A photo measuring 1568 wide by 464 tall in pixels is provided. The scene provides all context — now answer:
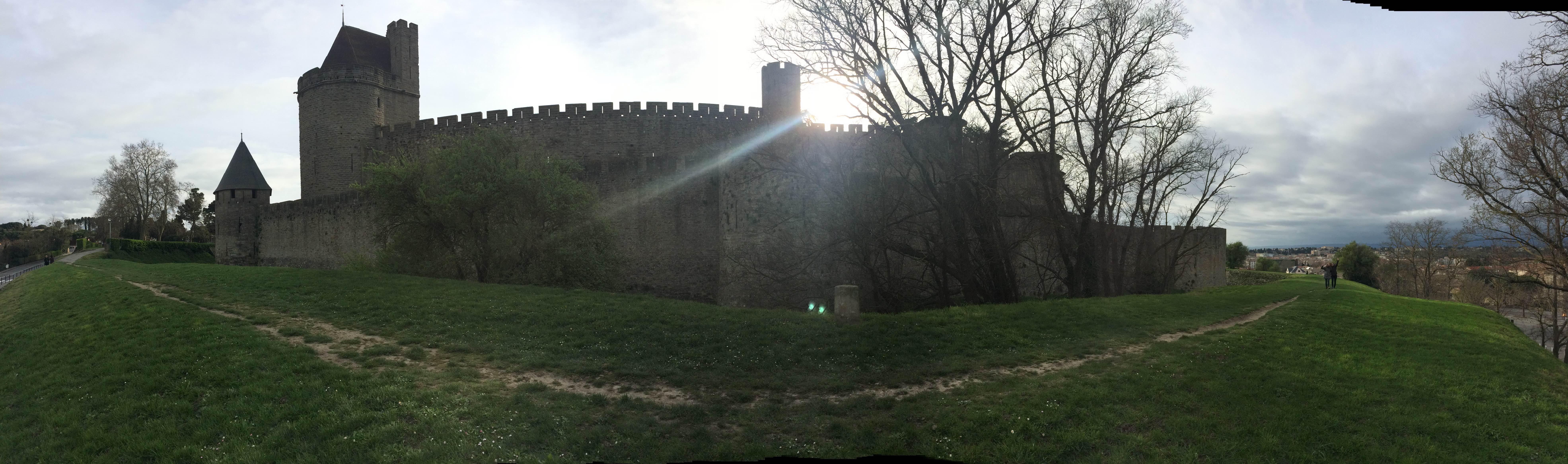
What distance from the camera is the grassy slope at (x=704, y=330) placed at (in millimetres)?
9852

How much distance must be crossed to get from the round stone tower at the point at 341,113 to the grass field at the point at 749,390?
69.0ft

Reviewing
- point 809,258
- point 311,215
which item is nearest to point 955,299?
point 809,258

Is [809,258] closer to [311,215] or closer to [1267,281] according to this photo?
[311,215]

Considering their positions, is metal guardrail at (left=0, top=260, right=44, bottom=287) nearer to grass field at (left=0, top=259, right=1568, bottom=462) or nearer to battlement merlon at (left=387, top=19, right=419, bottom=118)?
battlement merlon at (left=387, top=19, right=419, bottom=118)

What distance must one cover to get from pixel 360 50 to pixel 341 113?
4070mm

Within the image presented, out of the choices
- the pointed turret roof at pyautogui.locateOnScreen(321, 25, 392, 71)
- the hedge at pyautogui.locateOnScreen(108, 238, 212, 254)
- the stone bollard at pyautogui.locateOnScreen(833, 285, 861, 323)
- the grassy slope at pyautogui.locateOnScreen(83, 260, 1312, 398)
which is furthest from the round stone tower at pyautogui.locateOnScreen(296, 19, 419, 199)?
the stone bollard at pyautogui.locateOnScreen(833, 285, 861, 323)

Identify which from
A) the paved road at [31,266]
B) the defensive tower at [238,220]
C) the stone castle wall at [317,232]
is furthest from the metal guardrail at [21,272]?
the stone castle wall at [317,232]

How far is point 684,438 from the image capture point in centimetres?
715

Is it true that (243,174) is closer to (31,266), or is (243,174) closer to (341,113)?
(341,113)

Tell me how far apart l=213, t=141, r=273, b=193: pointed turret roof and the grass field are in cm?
2520

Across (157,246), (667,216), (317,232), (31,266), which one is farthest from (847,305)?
(31,266)

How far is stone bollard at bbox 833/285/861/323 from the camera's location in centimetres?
1280

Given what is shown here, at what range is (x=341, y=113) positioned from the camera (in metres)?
34.7

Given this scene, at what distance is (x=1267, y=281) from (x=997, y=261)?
40.5 metres
